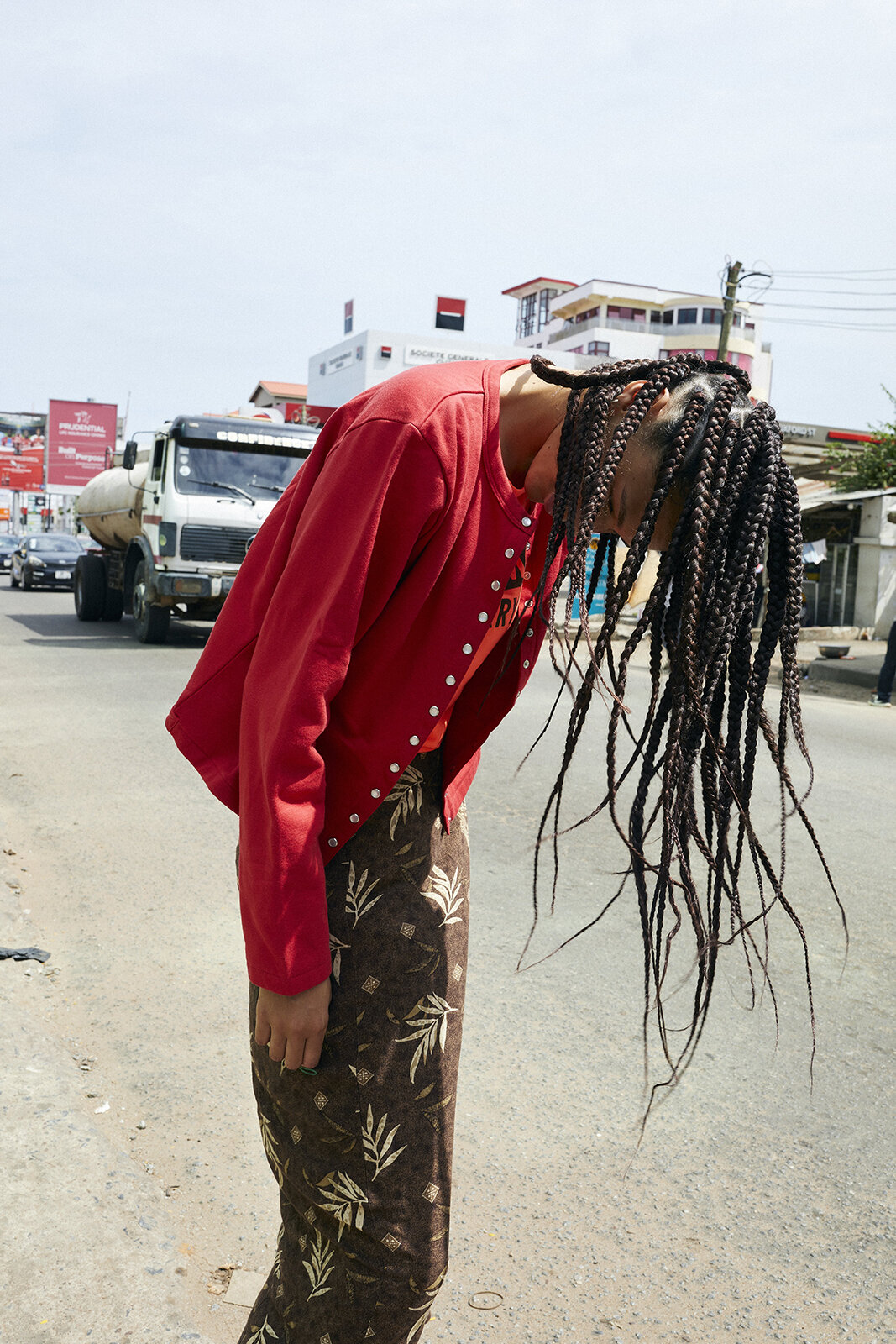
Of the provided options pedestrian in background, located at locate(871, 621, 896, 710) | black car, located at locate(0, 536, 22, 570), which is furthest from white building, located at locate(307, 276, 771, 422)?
pedestrian in background, located at locate(871, 621, 896, 710)

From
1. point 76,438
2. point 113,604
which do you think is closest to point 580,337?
point 76,438

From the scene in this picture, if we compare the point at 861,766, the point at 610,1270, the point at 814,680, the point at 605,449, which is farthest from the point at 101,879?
the point at 814,680

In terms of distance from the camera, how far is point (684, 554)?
4.62ft

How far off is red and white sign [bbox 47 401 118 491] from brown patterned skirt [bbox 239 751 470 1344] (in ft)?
192

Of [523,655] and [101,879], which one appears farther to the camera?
[101,879]

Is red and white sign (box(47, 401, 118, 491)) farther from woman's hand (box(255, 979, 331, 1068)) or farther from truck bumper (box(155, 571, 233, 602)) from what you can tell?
woman's hand (box(255, 979, 331, 1068))

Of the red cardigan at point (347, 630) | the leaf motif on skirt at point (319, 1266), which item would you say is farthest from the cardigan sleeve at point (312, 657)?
the leaf motif on skirt at point (319, 1266)

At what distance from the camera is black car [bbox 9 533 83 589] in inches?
1046

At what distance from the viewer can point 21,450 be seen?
245 feet

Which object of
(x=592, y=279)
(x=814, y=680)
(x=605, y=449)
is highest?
(x=592, y=279)

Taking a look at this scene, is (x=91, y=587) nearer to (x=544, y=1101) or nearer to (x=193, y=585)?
(x=193, y=585)

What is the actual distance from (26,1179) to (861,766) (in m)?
6.88

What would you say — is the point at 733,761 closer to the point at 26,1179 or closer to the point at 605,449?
the point at 605,449

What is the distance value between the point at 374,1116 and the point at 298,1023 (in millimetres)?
175
